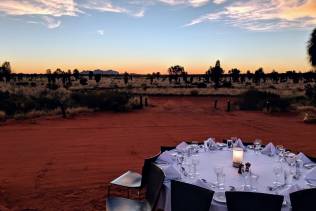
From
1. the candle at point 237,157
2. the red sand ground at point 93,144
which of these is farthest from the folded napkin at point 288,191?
the red sand ground at point 93,144

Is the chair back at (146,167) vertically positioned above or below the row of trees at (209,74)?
below

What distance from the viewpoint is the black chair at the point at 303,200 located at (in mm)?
4238

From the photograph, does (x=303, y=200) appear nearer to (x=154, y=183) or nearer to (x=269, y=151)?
(x=154, y=183)

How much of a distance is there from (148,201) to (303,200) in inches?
90.0

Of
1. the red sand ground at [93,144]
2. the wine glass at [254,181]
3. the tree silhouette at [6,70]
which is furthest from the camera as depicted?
the tree silhouette at [6,70]

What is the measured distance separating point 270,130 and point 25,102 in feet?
45.1

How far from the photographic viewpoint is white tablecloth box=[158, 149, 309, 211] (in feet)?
16.2

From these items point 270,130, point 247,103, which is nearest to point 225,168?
point 270,130

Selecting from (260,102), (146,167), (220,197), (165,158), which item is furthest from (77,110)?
(220,197)

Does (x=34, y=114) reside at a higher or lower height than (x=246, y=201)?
lower

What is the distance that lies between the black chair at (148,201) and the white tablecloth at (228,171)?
0.13 meters

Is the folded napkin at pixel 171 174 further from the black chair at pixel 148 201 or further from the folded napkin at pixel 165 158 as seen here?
the folded napkin at pixel 165 158

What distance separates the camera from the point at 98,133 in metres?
14.1

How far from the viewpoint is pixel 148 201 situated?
5578mm
